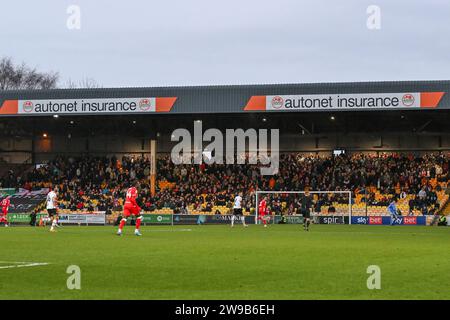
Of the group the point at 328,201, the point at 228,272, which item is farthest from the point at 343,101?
the point at 228,272

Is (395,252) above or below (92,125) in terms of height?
below

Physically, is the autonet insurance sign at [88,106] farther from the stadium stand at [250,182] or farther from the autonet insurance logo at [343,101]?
the autonet insurance logo at [343,101]

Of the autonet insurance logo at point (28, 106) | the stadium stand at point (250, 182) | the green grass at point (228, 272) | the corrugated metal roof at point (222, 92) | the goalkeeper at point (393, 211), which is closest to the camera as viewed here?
the green grass at point (228, 272)

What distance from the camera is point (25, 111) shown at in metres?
62.2

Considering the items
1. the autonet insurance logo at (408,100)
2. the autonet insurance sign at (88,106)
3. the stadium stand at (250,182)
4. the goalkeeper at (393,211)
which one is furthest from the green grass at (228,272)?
the autonet insurance sign at (88,106)

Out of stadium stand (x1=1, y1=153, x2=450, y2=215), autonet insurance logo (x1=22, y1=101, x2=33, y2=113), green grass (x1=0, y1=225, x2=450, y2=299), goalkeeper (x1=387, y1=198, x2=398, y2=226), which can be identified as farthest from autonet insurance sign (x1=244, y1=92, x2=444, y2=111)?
green grass (x1=0, y1=225, x2=450, y2=299)

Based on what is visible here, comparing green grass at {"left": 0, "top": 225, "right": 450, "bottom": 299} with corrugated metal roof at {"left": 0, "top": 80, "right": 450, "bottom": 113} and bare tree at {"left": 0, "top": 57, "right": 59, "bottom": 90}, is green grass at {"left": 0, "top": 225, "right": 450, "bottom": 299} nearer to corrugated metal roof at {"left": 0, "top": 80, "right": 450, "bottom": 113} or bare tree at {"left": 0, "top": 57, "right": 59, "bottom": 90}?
corrugated metal roof at {"left": 0, "top": 80, "right": 450, "bottom": 113}

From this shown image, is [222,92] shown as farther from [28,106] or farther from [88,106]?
[28,106]

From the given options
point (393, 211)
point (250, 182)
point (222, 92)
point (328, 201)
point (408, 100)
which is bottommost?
point (393, 211)

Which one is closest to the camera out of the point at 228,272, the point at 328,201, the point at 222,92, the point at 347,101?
the point at 228,272
